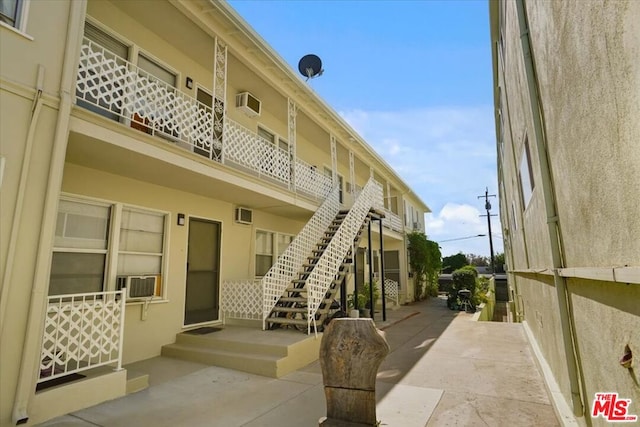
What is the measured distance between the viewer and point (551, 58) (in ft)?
8.57

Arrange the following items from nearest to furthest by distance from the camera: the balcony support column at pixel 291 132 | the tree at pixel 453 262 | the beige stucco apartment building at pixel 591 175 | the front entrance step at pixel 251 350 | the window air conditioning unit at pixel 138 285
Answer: the beige stucco apartment building at pixel 591 175, the front entrance step at pixel 251 350, the window air conditioning unit at pixel 138 285, the balcony support column at pixel 291 132, the tree at pixel 453 262

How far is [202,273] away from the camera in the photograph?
25.4ft

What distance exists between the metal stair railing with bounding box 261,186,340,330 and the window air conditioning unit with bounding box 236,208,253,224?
4.43 feet

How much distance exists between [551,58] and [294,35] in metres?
9.69

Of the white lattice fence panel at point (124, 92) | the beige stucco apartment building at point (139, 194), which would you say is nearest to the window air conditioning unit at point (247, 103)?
the beige stucco apartment building at point (139, 194)

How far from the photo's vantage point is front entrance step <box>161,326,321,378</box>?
5.51 metres

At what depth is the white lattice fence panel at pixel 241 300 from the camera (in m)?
7.49

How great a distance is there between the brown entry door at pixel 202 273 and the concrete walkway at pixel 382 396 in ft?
4.43

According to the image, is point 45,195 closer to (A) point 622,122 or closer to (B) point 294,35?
(A) point 622,122

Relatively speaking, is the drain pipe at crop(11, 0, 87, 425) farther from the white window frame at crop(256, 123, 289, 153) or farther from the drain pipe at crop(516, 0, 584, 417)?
the white window frame at crop(256, 123, 289, 153)

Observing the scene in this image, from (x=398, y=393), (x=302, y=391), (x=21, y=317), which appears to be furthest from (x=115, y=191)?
(x=398, y=393)

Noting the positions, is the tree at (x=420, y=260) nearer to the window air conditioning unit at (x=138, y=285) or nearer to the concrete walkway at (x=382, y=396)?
the concrete walkway at (x=382, y=396)

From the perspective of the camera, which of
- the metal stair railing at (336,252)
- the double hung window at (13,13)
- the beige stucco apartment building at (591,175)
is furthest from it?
the metal stair railing at (336,252)

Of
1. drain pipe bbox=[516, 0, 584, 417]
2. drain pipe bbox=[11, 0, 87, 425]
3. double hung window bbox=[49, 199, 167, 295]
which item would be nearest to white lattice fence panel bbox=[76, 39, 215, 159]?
drain pipe bbox=[11, 0, 87, 425]
